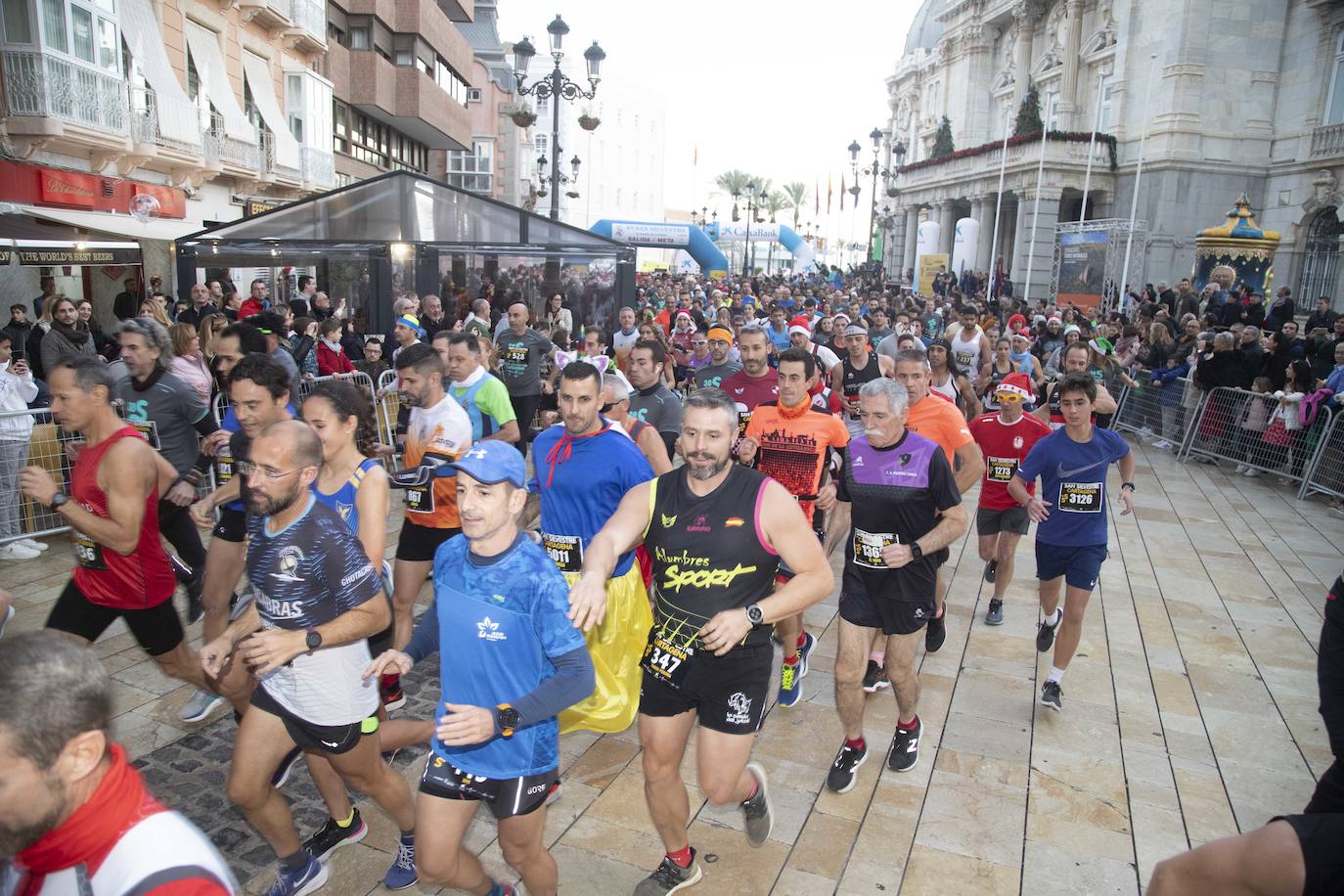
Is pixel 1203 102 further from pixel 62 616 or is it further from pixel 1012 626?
pixel 62 616

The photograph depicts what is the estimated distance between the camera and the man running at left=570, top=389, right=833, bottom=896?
137 inches

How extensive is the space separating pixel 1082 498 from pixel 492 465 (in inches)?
164

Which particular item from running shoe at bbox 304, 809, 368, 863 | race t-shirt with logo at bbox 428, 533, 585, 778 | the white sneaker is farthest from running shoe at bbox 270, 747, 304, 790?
the white sneaker

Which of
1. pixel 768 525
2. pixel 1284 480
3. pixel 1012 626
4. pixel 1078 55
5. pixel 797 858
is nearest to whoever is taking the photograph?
pixel 768 525

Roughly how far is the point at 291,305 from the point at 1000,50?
46.9 m

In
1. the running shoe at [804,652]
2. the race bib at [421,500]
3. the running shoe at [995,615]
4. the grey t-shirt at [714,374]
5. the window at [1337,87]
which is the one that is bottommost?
the running shoe at [995,615]

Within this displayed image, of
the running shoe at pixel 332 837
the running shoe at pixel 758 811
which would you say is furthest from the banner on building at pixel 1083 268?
the running shoe at pixel 332 837

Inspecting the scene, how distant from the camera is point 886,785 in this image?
14.8 feet

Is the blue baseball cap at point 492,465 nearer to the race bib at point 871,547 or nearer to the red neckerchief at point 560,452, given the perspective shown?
the red neckerchief at point 560,452

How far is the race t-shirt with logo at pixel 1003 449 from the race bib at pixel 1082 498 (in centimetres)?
118

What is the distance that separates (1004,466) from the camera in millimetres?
6781

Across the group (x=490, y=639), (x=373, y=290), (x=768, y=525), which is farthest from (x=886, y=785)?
(x=373, y=290)

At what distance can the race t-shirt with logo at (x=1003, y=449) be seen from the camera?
6777 millimetres

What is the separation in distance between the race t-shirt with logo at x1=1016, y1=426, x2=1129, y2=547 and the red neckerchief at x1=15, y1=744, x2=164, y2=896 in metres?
5.00
